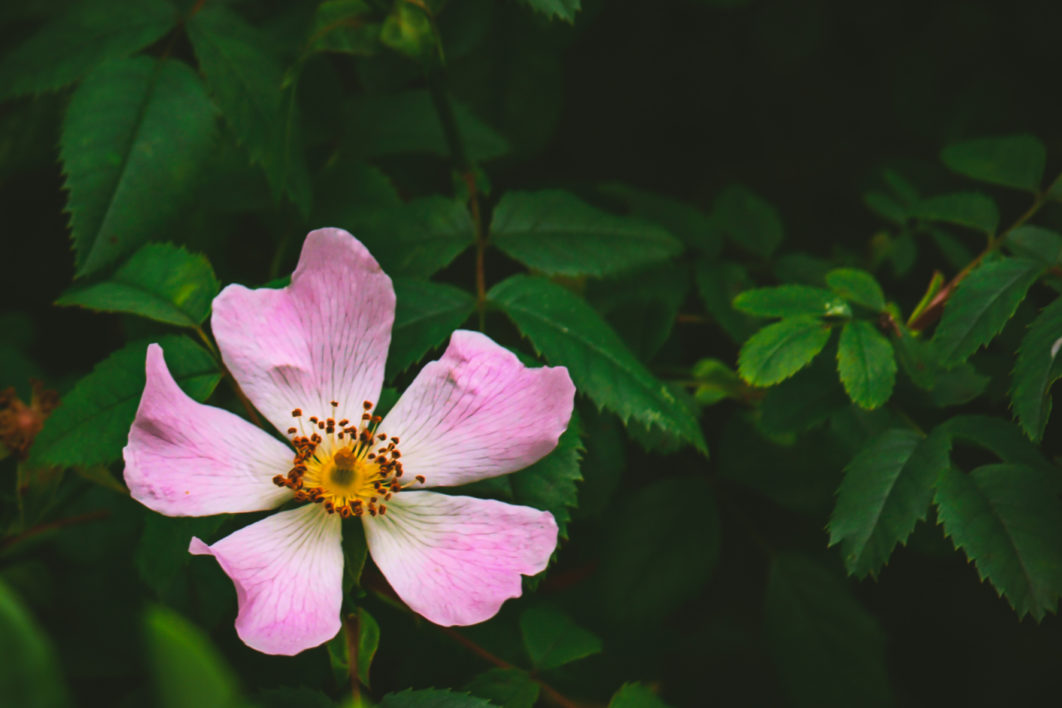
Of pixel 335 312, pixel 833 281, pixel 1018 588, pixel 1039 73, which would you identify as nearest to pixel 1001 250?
pixel 833 281

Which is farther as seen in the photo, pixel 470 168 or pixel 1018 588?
pixel 470 168

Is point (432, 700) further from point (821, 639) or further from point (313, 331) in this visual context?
point (821, 639)

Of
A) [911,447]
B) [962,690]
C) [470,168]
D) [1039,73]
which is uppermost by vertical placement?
[1039,73]

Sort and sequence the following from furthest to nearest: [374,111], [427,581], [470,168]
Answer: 1. [374,111]
2. [470,168]
3. [427,581]

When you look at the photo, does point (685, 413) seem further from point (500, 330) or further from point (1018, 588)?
point (1018, 588)

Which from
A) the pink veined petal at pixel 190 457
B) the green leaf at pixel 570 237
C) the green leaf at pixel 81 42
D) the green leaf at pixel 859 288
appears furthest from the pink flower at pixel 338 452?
the green leaf at pixel 81 42

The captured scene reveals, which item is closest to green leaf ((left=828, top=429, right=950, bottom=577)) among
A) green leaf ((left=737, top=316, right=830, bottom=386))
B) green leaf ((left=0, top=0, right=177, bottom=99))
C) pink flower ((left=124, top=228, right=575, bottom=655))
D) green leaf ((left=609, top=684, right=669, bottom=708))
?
green leaf ((left=737, top=316, right=830, bottom=386))

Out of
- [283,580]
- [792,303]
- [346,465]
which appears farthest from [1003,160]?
[283,580]
